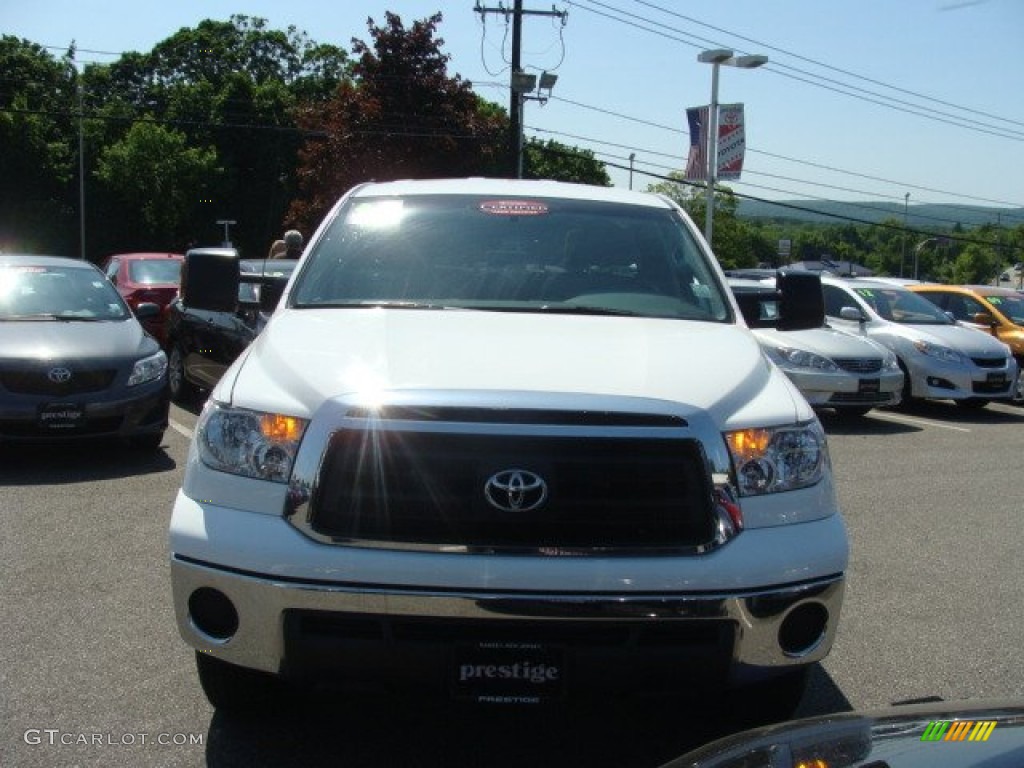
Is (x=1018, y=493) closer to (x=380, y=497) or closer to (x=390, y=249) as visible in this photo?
(x=390, y=249)

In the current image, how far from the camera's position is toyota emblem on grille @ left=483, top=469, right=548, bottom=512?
10.7 feet

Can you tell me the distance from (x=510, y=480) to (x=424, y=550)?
0.99 feet

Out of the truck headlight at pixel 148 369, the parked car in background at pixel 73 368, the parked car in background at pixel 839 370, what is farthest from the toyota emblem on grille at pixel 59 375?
the parked car in background at pixel 839 370

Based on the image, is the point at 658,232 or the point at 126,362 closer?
the point at 658,232

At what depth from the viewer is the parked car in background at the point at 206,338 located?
11094mm

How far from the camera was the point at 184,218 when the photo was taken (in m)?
59.2

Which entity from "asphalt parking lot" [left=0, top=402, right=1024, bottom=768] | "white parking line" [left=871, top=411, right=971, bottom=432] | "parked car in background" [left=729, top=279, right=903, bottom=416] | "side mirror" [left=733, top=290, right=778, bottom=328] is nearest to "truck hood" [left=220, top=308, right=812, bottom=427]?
"side mirror" [left=733, top=290, right=778, bottom=328]

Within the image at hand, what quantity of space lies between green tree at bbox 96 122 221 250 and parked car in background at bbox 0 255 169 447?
49430 millimetres

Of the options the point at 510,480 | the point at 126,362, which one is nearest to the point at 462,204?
the point at 510,480

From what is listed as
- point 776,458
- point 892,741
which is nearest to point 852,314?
point 776,458

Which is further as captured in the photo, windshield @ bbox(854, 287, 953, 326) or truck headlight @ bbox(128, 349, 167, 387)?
windshield @ bbox(854, 287, 953, 326)

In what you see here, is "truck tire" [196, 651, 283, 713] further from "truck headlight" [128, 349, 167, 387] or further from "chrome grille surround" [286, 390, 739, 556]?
"truck headlight" [128, 349, 167, 387]

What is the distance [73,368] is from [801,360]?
7.93 m

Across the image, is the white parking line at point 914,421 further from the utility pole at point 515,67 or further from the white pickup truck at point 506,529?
the utility pole at point 515,67
